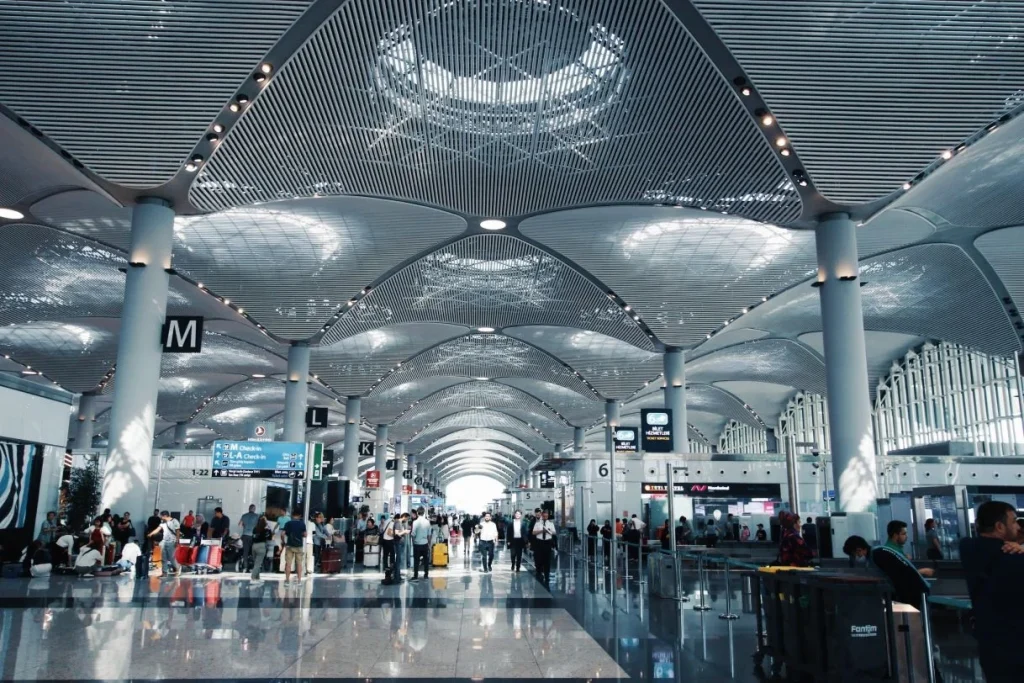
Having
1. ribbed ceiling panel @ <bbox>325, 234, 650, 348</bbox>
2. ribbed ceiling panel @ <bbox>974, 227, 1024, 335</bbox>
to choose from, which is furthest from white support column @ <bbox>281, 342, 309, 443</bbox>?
ribbed ceiling panel @ <bbox>974, 227, 1024, 335</bbox>

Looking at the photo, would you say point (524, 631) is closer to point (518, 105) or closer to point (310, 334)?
point (518, 105)

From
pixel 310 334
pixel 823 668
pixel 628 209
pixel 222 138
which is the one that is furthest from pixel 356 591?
pixel 310 334

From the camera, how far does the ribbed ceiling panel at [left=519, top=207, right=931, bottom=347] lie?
76.7 ft

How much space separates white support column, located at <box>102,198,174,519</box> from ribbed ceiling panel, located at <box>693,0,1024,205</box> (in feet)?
40.2

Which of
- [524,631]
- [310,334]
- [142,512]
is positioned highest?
[310,334]

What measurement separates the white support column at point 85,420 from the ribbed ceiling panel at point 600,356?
918 inches

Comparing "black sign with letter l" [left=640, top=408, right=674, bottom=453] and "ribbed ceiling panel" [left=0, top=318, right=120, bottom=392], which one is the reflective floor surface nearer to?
"black sign with letter l" [left=640, top=408, right=674, bottom=453]

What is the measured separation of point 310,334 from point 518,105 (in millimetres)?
17270

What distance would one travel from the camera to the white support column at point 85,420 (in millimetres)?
44338

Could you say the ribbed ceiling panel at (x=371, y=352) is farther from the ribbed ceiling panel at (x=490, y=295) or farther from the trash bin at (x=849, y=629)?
the trash bin at (x=849, y=629)

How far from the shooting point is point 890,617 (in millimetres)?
7047

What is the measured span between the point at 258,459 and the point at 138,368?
21.8ft

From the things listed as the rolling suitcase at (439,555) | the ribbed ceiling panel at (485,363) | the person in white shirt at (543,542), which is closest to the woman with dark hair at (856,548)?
the person in white shirt at (543,542)

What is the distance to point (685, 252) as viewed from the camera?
25.5 meters
